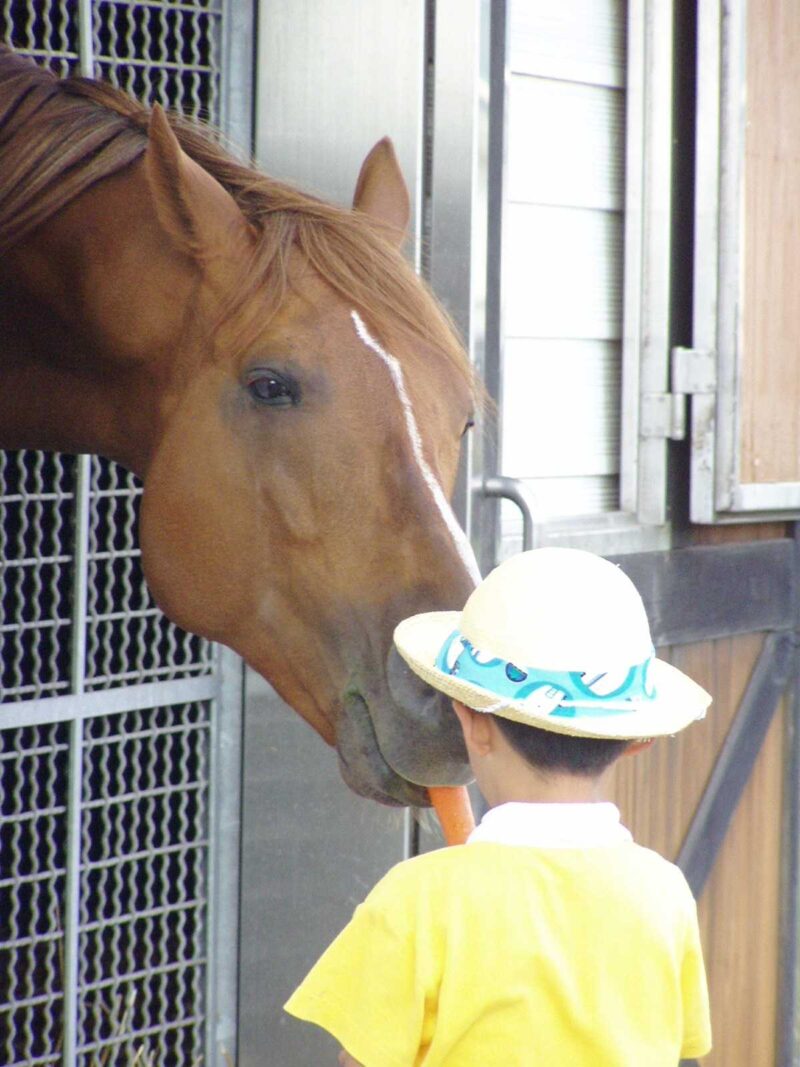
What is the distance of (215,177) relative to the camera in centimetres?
194

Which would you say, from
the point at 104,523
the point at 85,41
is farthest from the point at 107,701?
the point at 85,41

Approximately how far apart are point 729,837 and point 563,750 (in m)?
2.39

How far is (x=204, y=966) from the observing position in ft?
8.57

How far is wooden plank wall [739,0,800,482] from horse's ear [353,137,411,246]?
1.31 metres

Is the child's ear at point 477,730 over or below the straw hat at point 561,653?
below

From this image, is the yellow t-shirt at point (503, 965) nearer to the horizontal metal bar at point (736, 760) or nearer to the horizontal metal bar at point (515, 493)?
the horizontal metal bar at point (515, 493)

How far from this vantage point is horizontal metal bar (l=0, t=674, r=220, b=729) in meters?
2.31

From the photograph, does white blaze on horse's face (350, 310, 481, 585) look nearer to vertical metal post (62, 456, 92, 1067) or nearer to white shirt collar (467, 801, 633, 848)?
white shirt collar (467, 801, 633, 848)

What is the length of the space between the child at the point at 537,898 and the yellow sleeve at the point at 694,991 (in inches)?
1.2

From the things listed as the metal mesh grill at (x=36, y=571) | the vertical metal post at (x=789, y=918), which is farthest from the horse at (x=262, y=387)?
the vertical metal post at (x=789, y=918)

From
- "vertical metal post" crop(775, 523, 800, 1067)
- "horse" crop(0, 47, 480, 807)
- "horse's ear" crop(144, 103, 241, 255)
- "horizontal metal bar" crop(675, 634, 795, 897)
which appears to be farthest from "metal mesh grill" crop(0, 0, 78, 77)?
"vertical metal post" crop(775, 523, 800, 1067)

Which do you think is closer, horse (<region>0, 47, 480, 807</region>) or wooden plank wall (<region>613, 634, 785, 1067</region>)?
horse (<region>0, 47, 480, 807</region>)

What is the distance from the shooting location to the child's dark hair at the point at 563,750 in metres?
1.31

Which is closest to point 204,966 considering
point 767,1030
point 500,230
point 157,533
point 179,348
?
point 157,533
